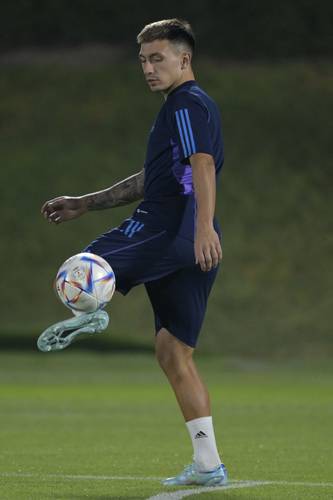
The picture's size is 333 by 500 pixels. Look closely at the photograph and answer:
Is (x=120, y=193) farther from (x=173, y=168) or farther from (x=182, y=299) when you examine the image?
(x=182, y=299)

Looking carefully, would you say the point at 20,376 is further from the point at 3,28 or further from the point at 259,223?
the point at 3,28

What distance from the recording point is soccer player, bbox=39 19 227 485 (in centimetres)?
659

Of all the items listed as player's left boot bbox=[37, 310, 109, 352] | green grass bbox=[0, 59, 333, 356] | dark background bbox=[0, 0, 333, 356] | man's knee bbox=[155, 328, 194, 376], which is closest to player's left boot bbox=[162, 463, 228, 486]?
man's knee bbox=[155, 328, 194, 376]

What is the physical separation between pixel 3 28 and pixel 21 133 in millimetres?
6400

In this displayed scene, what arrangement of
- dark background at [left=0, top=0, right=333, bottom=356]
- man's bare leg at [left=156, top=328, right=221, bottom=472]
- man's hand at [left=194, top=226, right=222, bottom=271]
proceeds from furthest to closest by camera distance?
dark background at [left=0, top=0, right=333, bottom=356], man's bare leg at [left=156, top=328, right=221, bottom=472], man's hand at [left=194, top=226, right=222, bottom=271]

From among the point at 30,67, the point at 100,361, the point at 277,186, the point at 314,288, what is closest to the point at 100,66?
the point at 30,67

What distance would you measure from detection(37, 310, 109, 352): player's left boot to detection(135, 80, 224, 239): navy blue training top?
70 cm

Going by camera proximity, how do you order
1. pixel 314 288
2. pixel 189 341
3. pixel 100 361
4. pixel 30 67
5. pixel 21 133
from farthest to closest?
pixel 30 67
pixel 21 133
pixel 314 288
pixel 100 361
pixel 189 341

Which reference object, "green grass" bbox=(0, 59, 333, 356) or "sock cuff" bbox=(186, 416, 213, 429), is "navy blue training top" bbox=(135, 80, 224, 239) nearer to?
"sock cuff" bbox=(186, 416, 213, 429)

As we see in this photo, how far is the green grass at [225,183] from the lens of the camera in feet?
93.5

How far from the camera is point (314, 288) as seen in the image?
29953 millimetres

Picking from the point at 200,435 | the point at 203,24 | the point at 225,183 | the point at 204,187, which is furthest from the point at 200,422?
the point at 203,24

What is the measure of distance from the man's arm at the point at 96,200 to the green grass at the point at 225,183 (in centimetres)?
1910

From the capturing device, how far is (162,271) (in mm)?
6660
